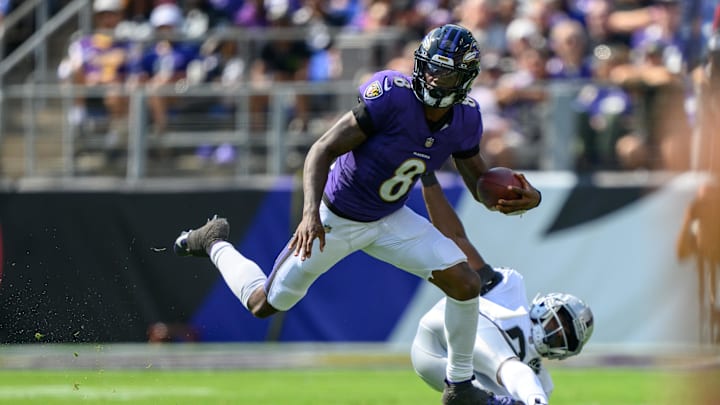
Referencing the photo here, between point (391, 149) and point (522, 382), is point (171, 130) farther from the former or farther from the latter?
point (522, 382)

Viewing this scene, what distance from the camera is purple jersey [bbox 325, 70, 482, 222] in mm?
6047

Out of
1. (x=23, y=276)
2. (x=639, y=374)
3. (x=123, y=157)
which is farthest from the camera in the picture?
(x=123, y=157)

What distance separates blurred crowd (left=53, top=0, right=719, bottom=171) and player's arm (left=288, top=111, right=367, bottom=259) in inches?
198

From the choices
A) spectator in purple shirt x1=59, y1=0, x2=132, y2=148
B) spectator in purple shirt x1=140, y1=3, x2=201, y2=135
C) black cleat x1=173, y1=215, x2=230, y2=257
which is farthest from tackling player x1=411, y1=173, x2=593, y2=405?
spectator in purple shirt x1=140, y1=3, x2=201, y2=135

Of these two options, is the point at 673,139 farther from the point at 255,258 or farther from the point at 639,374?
the point at 255,258

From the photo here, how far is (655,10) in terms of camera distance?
41.6 feet

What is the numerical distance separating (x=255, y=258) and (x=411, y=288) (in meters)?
1.46

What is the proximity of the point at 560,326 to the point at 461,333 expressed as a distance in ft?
1.60

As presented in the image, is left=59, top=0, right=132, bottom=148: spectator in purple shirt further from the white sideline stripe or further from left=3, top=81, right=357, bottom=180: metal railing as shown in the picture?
the white sideline stripe

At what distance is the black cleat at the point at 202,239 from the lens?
6973mm

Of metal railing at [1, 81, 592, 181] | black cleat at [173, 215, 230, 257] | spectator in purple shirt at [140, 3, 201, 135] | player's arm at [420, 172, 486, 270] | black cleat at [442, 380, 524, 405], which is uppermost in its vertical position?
player's arm at [420, 172, 486, 270]

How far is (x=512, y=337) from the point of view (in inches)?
240

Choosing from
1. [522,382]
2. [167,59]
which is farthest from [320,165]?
[167,59]

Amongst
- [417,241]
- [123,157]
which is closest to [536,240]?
[123,157]
